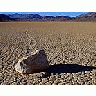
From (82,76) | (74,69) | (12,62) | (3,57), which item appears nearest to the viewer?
(82,76)

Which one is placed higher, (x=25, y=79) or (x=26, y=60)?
(x=26, y=60)

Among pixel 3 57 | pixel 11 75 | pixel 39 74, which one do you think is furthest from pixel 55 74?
pixel 3 57

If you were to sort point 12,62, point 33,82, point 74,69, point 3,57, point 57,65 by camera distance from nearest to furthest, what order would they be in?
point 33,82, point 74,69, point 57,65, point 12,62, point 3,57

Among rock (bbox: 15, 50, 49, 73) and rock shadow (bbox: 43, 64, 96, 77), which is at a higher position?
rock (bbox: 15, 50, 49, 73)

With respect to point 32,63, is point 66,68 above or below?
below

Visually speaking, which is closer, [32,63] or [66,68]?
[32,63]

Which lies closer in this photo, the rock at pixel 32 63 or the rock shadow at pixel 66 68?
the rock at pixel 32 63

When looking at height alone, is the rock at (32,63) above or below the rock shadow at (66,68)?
above

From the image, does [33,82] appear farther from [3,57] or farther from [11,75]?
[3,57]
